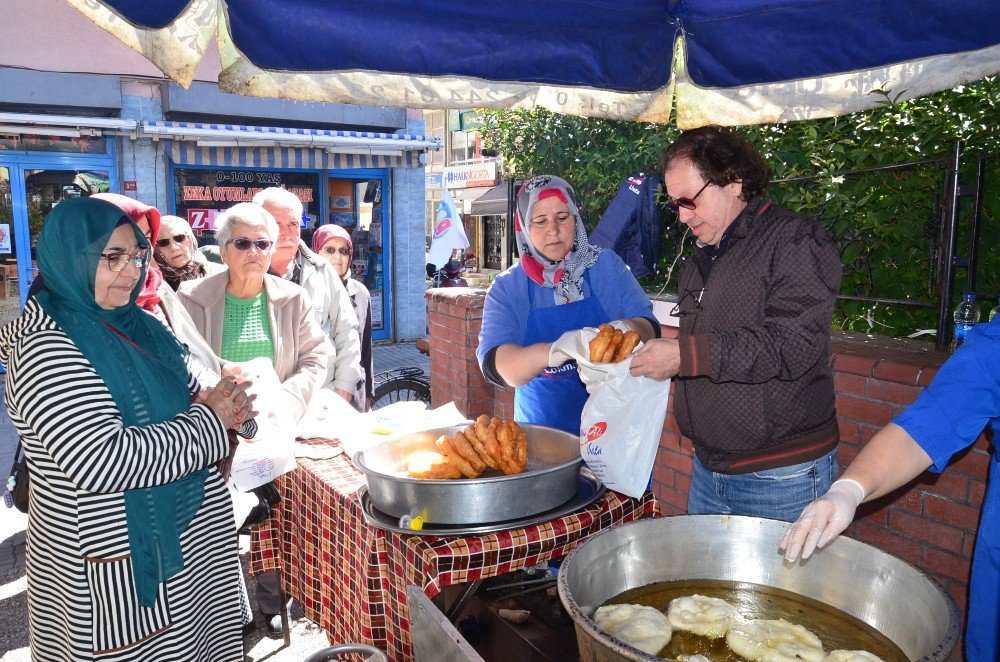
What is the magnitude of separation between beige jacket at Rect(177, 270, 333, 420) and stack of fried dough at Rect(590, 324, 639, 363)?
1579mm

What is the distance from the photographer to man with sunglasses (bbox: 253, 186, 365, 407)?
13.4ft

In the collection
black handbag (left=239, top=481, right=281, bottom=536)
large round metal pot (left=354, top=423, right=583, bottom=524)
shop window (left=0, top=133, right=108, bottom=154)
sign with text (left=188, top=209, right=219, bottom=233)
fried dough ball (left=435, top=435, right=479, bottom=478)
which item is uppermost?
shop window (left=0, top=133, right=108, bottom=154)

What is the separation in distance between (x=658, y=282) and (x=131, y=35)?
4.86m

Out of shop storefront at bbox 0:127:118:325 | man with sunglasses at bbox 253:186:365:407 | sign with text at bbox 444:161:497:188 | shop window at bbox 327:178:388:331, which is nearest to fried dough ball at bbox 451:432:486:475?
man with sunglasses at bbox 253:186:365:407

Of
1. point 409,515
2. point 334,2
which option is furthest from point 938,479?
point 334,2

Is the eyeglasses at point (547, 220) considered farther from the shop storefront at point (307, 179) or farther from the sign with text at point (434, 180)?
the sign with text at point (434, 180)

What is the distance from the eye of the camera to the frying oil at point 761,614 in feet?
4.41

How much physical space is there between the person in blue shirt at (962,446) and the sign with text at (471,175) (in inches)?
832

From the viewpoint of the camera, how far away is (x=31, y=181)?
969 centimetres

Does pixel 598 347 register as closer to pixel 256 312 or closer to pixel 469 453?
pixel 469 453

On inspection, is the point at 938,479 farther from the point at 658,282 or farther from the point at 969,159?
the point at 658,282

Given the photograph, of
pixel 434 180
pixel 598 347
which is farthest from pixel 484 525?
pixel 434 180

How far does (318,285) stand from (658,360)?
2710mm

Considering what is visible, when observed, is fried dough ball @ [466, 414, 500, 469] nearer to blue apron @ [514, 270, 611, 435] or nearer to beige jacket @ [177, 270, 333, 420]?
blue apron @ [514, 270, 611, 435]
